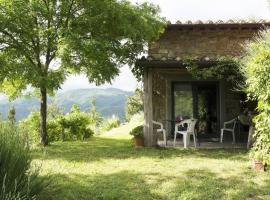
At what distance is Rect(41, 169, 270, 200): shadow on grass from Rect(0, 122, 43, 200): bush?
0.77 m

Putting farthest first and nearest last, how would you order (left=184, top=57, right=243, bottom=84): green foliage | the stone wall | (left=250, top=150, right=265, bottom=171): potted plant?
A: the stone wall, (left=184, top=57, right=243, bottom=84): green foliage, (left=250, top=150, right=265, bottom=171): potted plant

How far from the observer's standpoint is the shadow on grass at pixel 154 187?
6988mm

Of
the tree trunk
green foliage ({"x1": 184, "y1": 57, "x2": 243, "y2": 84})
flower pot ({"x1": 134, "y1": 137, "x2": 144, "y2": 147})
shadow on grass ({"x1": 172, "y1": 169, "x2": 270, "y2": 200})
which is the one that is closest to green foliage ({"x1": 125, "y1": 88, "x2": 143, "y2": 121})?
the tree trunk

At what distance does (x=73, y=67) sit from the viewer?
13.7 metres

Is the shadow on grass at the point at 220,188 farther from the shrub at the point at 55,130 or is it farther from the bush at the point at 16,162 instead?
the shrub at the point at 55,130

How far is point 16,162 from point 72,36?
6.65 m

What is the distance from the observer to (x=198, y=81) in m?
15.7

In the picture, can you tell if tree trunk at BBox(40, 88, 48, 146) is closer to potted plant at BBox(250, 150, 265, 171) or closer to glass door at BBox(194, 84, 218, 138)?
glass door at BBox(194, 84, 218, 138)

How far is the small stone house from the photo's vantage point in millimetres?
15172

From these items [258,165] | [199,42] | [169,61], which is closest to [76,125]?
[199,42]

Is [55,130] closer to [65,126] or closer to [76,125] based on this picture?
[65,126]

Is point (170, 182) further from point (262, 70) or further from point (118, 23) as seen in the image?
point (118, 23)

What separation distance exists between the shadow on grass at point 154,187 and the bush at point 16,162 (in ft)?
2.51

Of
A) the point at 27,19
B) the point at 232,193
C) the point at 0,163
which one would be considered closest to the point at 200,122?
the point at 27,19
